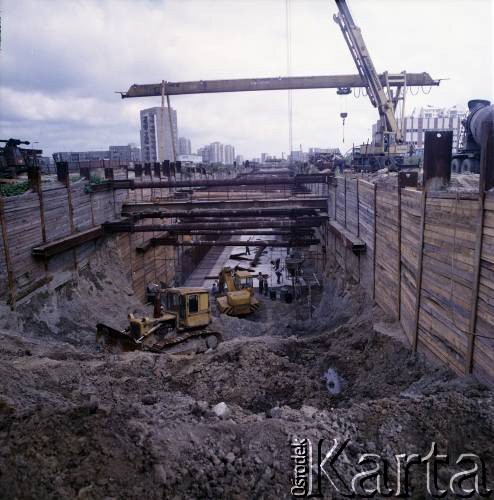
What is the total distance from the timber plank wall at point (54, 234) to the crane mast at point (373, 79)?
14346mm

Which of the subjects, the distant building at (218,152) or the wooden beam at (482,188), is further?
the distant building at (218,152)

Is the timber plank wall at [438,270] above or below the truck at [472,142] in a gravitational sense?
below

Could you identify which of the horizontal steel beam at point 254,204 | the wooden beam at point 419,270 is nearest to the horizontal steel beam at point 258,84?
the horizontal steel beam at point 254,204

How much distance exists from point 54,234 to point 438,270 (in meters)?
12.8

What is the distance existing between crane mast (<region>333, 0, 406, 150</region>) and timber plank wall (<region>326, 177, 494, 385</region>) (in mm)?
14492

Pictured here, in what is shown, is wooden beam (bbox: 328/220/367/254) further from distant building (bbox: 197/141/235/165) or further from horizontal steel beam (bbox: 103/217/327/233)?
distant building (bbox: 197/141/235/165)

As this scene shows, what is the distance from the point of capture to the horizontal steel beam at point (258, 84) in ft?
103

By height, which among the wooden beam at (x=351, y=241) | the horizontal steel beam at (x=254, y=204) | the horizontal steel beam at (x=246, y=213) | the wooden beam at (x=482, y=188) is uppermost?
the wooden beam at (x=482, y=188)

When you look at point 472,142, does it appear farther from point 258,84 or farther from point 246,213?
point 258,84

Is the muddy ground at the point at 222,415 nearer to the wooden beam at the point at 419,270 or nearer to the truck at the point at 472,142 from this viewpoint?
the wooden beam at the point at 419,270

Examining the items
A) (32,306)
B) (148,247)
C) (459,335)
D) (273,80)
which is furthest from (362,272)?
(273,80)

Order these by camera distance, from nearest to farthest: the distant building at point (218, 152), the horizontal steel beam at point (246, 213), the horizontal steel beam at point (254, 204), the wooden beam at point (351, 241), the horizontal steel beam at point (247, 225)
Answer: the wooden beam at point (351, 241) < the horizontal steel beam at point (247, 225) < the horizontal steel beam at point (246, 213) < the horizontal steel beam at point (254, 204) < the distant building at point (218, 152)

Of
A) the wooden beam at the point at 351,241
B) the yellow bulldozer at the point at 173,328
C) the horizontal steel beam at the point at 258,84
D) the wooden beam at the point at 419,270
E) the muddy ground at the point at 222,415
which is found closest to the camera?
the muddy ground at the point at 222,415

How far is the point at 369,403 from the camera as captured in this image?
594 centimetres
